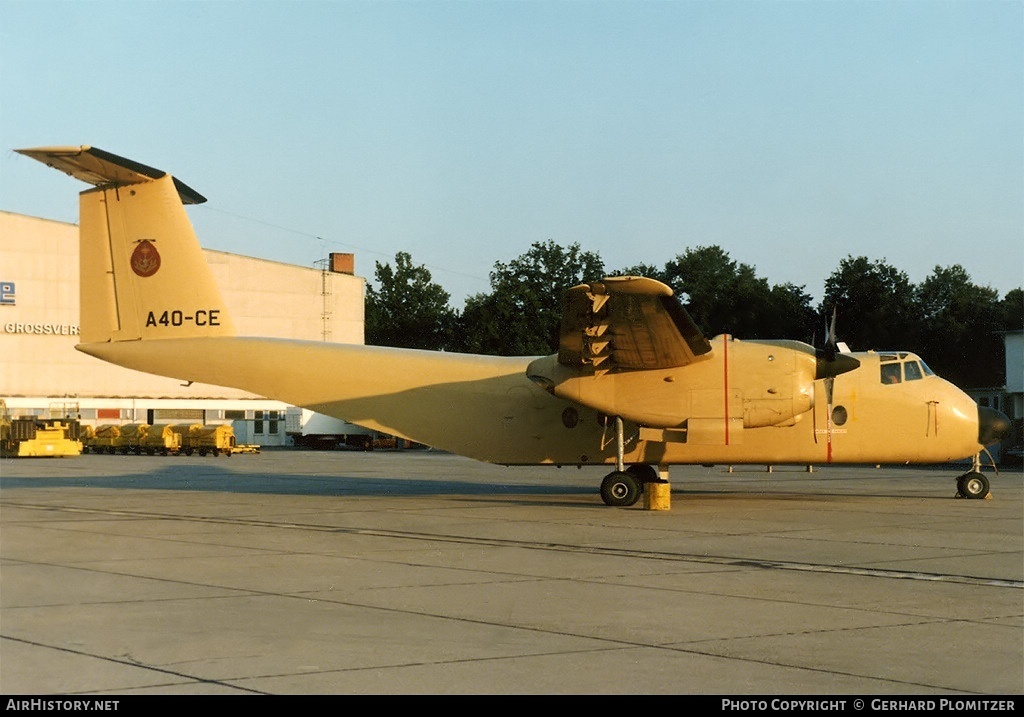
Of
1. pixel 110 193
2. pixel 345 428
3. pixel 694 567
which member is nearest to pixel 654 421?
pixel 694 567

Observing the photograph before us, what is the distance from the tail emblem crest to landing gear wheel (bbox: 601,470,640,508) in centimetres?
1021

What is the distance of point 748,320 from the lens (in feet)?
235

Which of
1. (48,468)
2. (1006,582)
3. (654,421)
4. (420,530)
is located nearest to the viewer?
(1006,582)

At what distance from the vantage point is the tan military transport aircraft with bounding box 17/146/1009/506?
20312mm

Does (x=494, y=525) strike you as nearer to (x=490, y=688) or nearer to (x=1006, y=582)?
(x=1006, y=582)

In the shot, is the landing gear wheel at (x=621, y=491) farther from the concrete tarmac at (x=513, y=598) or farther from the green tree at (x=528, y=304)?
the green tree at (x=528, y=304)

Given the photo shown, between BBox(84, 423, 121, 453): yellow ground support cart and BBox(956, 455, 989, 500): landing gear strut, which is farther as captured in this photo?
BBox(84, 423, 121, 453): yellow ground support cart

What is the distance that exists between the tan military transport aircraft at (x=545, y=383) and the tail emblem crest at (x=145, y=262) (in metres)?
0.03

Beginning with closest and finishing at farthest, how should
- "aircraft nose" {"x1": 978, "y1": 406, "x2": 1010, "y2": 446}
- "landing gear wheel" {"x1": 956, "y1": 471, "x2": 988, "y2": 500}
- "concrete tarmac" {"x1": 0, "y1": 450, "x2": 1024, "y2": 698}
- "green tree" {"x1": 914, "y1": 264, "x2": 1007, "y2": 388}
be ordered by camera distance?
1. "concrete tarmac" {"x1": 0, "y1": 450, "x2": 1024, "y2": 698}
2. "aircraft nose" {"x1": 978, "y1": 406, "x2": 1010, "y2": 446}
3. "landing gear wheel" {"x1": 956, "y1": 471, "x2": 988, "y2": 500}
4. "green tree" {"x1": 914, "y1": 264, "x2": 1007, "y2": 388}

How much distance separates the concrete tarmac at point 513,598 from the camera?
695 centimetres

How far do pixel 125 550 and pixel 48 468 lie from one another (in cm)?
2709

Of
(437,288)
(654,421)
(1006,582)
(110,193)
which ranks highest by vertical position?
(437,288)

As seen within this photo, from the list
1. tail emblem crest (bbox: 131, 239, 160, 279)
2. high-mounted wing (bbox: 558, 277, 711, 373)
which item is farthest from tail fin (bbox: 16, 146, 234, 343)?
high-mounted wing (bbox: 558, 277, 711, 373)

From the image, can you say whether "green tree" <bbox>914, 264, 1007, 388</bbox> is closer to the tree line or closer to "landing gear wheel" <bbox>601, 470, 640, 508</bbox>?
the tree line
